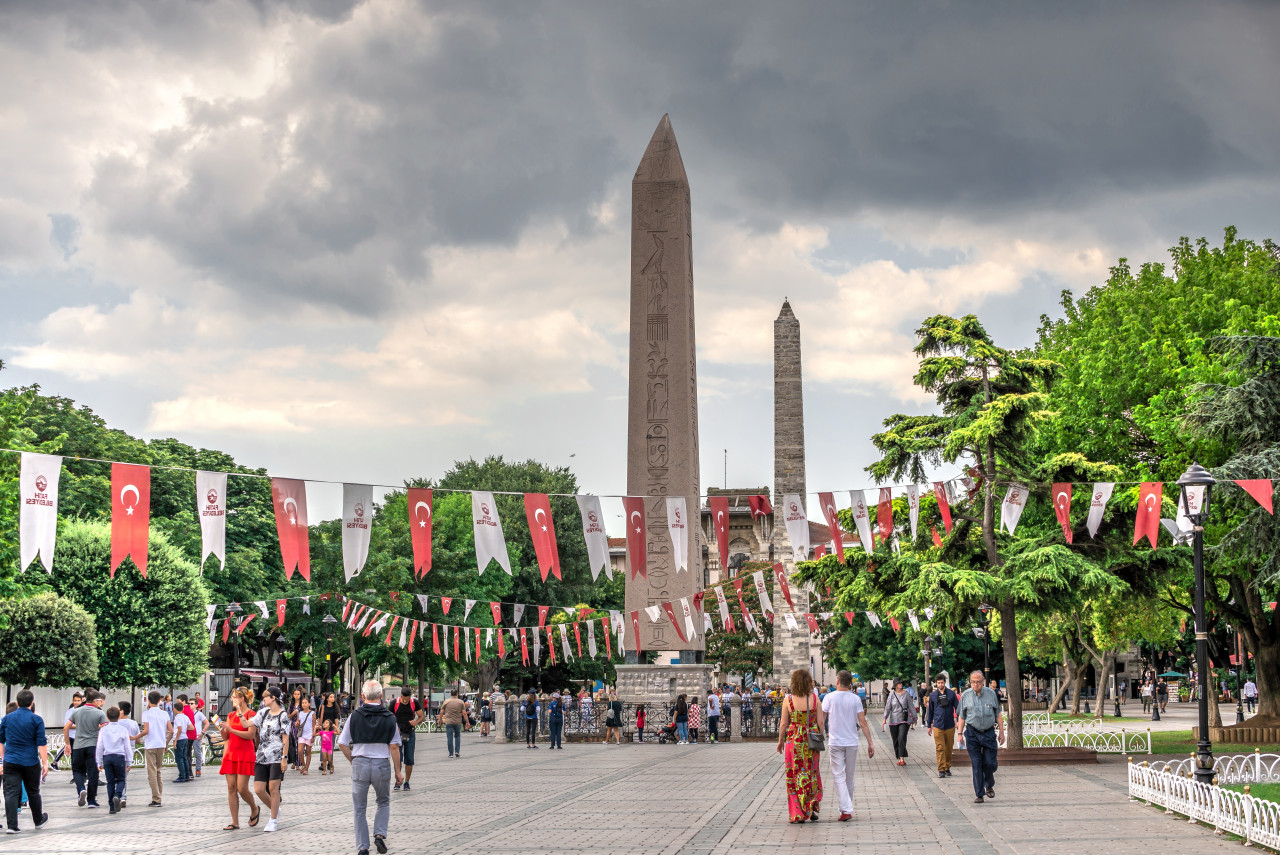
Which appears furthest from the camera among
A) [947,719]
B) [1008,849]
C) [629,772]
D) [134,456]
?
[134,456]

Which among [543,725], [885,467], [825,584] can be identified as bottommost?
[543,725]

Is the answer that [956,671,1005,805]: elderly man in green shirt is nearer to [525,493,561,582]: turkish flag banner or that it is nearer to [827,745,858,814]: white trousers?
[827,745,858,814]: white trousers

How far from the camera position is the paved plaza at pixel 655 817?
11828 millimetres

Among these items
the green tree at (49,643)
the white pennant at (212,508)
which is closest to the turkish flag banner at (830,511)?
the white pennant at (212,508)

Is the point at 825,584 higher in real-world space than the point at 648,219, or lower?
lower

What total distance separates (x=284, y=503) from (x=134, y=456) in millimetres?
35116

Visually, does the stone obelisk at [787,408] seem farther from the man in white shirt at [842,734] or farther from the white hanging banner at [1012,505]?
the man in white shirt at [842,734]

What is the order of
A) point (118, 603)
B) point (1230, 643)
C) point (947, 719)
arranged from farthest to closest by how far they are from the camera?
point (1230, 643) → point (118, 603) → point (947, 719)

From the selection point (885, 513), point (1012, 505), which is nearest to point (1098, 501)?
point (1012, 505)

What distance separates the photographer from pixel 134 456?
49375mm

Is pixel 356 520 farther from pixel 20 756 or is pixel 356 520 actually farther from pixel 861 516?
pixel 861 516

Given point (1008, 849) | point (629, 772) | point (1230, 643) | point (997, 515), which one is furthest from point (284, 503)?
point (1230, 643)

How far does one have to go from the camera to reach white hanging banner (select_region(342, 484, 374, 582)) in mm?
18328

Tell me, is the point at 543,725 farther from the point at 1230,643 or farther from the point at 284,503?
the point at 1230,643
